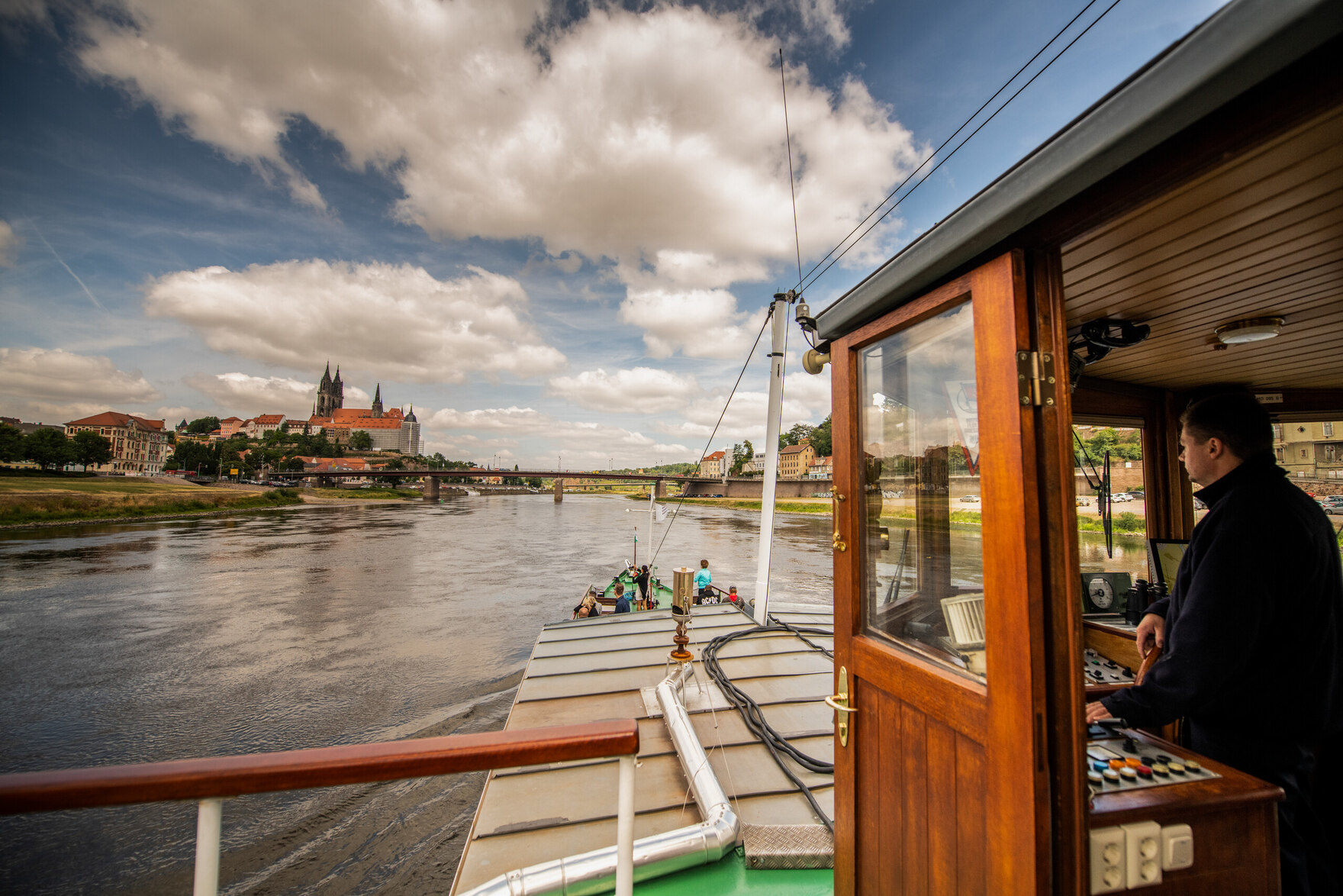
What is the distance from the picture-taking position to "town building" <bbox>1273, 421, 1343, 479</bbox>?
3.39 metres

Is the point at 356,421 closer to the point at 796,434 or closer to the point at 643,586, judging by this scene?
the point at 796,434

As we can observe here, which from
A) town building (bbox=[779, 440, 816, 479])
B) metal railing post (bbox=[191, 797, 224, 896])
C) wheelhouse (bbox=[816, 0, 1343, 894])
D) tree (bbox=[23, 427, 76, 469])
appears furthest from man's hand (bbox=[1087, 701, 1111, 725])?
tree (bbox=[23, 427, 76, 469])

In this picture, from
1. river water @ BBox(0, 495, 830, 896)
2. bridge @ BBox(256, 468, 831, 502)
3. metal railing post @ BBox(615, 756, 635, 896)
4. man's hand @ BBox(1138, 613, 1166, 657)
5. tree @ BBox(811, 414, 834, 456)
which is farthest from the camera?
bridge @ BBox(256, 468, 831, 502)

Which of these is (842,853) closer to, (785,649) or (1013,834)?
(1013,834)

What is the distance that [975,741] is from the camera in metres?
1.25

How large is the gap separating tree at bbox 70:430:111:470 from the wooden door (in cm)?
7874

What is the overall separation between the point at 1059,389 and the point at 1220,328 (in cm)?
201

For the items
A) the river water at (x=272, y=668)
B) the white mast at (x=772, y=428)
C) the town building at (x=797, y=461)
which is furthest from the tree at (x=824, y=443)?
the white mast at (x=772, y=428)

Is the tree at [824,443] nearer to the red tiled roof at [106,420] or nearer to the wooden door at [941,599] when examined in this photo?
the wooden door at [941,599]

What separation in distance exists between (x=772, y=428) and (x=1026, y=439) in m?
4.57

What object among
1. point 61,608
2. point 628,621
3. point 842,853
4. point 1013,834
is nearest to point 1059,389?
point 1013,834

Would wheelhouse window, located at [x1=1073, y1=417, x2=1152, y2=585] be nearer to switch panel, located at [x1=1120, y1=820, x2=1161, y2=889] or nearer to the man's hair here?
the man's hair

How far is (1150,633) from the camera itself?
Result: 1829 mm

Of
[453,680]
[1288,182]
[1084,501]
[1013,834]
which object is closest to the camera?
[1013,834]
